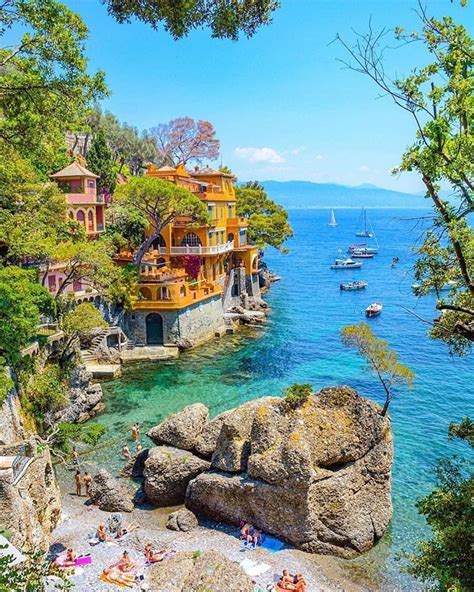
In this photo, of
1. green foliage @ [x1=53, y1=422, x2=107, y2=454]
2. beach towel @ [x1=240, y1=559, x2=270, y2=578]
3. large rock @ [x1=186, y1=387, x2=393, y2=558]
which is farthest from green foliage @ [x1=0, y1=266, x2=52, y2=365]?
beach towel @ [x1=240, y1=559, x2=270, y2=578]

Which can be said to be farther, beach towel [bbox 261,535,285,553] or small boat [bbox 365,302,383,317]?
small boat [bbox 365,302,383,317]

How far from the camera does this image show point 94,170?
48656 mm

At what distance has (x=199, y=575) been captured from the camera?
1336cm

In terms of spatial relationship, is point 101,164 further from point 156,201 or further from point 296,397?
point 296,397

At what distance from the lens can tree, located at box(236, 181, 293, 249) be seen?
5947 cm

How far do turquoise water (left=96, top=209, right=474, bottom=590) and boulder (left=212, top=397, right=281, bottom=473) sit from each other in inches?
206

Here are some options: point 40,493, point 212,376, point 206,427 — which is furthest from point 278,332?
point 40,493

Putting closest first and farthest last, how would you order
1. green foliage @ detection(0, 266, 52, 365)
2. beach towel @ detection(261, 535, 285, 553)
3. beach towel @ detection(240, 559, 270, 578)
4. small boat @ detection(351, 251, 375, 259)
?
beach towel @ detection(240, 559, 270, 578)
beach towel @ detection(261, 535, 285, 553)
green foliage @ detection(0, 266, 52, 365)
small boat @ detection(351, 251, 375, 259)

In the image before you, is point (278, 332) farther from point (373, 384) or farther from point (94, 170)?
point (94, 170)

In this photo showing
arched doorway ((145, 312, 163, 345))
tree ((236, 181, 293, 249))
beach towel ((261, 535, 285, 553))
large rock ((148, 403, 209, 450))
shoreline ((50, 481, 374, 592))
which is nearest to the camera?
shoreline ((50, 481, 374, 592))

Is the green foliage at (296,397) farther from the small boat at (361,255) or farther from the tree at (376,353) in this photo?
the small boat at (361,255)

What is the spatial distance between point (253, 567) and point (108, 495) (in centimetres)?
666

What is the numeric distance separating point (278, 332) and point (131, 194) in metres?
17.7

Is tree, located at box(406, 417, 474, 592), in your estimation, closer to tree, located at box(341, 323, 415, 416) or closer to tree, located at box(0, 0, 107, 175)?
tree, located at box(0, 0, 107, 175)
